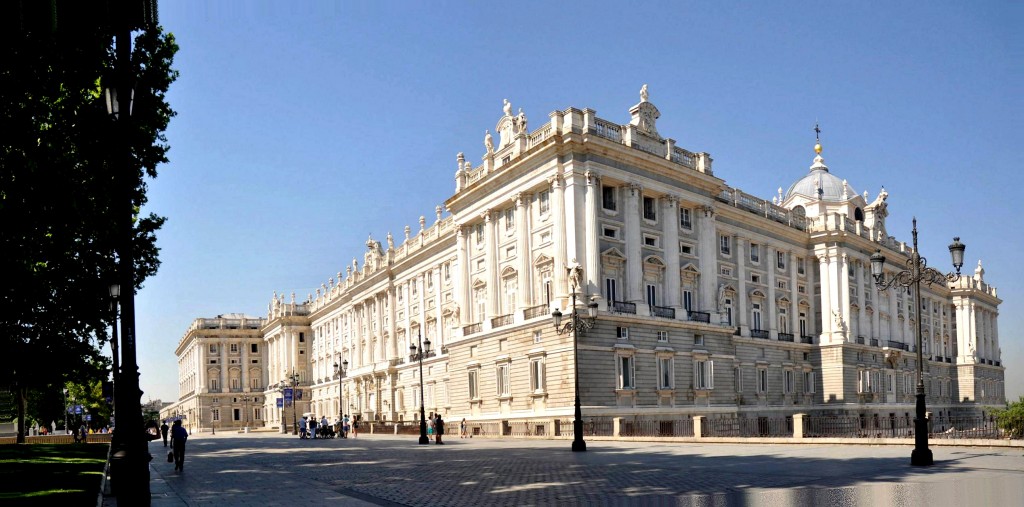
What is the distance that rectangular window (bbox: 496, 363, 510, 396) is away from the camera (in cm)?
4931

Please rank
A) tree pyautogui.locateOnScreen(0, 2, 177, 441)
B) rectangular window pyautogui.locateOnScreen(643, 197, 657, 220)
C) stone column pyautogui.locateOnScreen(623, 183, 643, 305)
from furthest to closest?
rectangular window pyautogui.locateOnScreen(643, 197, 657, 220) < stone column pyautogui.locateOnScreen(623, 183, 643, 305) < tree pyautogui.locateOnScreen(0, 2, 177, 441)

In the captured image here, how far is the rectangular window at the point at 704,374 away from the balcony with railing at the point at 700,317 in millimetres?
2575

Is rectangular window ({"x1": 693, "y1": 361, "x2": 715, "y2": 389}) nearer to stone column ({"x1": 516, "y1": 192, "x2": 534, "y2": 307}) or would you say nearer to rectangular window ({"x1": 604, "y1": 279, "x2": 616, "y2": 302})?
rectangular window ({"x1": 604, "y1": 279, "x2": 616, "y2": 302})

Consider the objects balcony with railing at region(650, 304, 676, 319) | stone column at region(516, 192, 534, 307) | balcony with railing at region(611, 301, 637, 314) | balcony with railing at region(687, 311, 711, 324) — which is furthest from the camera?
balcony with railing at region(687, 311, 711, 324)

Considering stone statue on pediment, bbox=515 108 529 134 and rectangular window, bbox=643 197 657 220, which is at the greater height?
stone statue on pediment, bbox=515 108 529 134

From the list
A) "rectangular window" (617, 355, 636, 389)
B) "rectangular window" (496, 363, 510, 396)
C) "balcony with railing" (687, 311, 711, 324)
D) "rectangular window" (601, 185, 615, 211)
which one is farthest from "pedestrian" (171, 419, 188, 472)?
"balcony with railing" (687, 311, 711, 324)

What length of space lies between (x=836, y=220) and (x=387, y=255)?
40518 mm

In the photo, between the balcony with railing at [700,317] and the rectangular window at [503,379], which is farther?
the balcony with railing at [700,317]

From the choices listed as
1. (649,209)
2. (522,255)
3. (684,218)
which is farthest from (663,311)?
(522,255)

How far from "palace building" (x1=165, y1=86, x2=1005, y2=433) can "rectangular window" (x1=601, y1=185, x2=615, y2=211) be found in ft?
0.44

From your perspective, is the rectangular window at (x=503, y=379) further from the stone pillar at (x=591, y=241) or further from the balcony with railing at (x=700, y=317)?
the balcony with railing at (x=700, y=317)

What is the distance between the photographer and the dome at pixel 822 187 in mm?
76938

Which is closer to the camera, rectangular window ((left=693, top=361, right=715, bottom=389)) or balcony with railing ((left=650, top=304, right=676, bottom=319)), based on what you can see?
balcony with railing ((left=650, top=304, right=676, bottom=319))

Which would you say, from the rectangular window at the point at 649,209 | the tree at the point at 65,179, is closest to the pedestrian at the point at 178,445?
the tree at the point at 65,179
